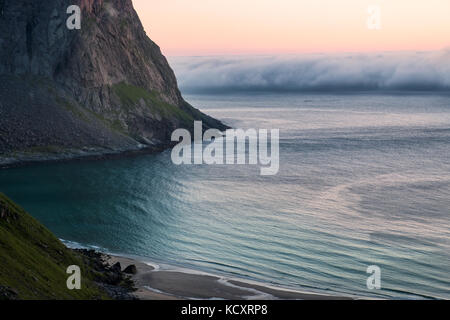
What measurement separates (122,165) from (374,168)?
191ft

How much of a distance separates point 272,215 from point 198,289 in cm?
3419

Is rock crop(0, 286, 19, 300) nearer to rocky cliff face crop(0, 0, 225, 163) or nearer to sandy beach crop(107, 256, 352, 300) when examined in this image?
sandy beach crop(107, 256, 352, 300)

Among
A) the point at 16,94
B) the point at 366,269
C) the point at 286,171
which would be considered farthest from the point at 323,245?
the point at 16,94

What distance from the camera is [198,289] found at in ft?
200

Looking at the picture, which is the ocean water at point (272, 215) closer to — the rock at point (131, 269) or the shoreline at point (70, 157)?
the shoreline at point (70, 157)

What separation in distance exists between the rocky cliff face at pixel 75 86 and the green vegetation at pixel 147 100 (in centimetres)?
41

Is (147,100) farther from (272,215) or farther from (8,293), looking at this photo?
(8,293)

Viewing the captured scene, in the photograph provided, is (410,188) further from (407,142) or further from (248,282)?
(407,142)

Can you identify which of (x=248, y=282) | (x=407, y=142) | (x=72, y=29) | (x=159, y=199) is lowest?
(x=248, y=282)

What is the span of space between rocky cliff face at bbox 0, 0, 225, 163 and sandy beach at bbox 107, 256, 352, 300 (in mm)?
80140

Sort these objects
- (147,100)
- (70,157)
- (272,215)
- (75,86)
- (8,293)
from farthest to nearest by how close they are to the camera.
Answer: (147,100), (75,86), (70,157), (272,215), (8,293)

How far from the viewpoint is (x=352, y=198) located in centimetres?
10531

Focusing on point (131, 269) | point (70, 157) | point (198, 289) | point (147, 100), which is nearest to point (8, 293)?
point (198, 289)

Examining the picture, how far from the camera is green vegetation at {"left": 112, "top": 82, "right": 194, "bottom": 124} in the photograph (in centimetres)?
17888
